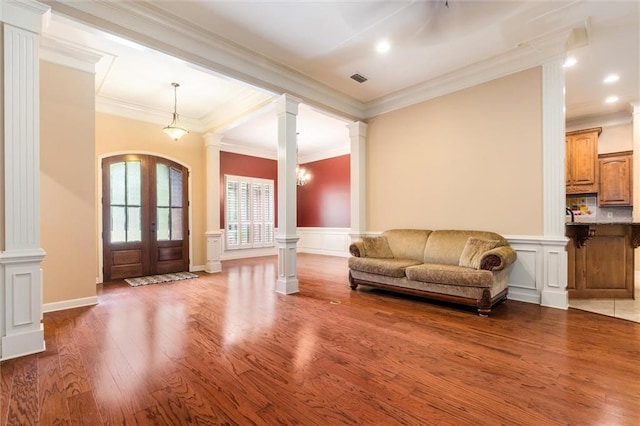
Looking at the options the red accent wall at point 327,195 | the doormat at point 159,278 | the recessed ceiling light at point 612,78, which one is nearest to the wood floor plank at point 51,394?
the doormat at point 159,278

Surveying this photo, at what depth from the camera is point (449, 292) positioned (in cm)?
361

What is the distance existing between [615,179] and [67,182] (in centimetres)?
888

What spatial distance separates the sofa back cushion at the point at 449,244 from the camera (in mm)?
4051

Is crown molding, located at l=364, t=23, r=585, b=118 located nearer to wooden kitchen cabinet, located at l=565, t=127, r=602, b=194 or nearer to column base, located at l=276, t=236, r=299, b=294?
column base, located at l=276, t=236, r=299, b=294

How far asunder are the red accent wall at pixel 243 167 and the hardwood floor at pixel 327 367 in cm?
485

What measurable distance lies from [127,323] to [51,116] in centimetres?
270

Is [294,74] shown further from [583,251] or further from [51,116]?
[583,251]

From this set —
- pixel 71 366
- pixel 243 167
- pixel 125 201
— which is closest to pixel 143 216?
pixel 125 201

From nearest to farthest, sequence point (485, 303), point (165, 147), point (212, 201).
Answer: point (485, 303) → point (165, 147) → point (212, 201)

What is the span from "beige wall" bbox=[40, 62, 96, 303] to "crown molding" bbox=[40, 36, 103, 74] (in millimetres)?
73

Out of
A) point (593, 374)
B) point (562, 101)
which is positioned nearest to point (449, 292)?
point (593, 374)

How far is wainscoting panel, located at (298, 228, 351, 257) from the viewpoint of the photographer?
28.4 ft

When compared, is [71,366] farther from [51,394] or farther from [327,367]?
[327,367]

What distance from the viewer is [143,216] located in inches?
228
